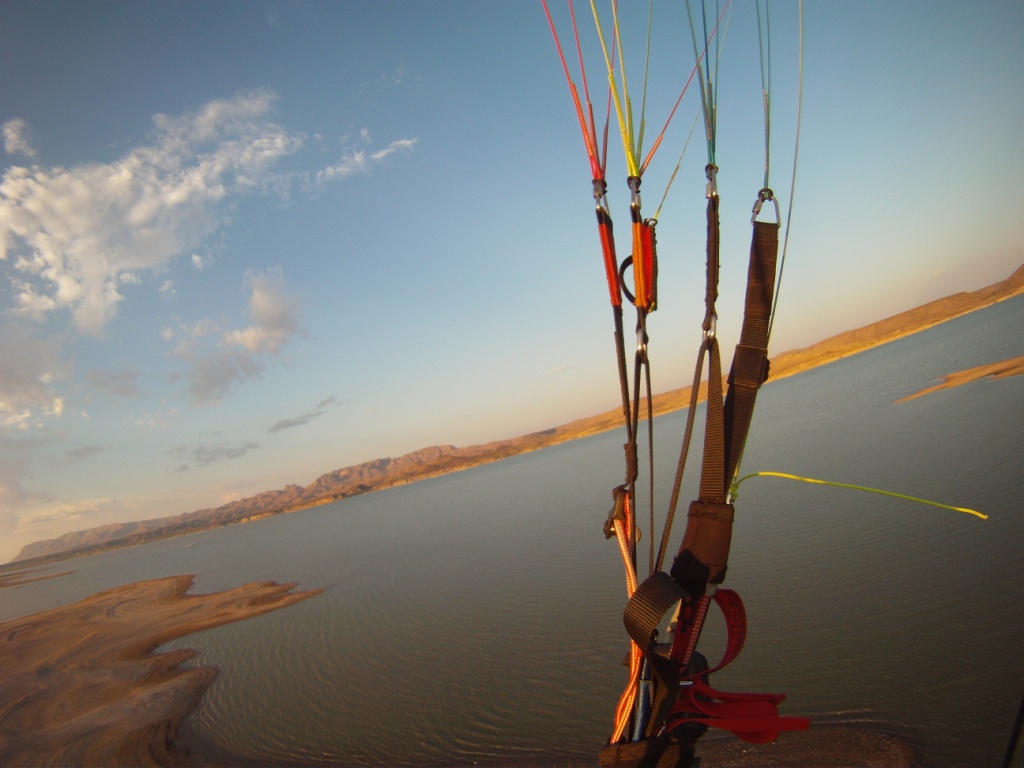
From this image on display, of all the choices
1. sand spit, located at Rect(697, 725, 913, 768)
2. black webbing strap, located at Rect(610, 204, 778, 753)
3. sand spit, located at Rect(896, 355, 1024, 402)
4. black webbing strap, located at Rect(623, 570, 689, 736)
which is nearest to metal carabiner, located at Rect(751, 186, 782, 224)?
black webbing strap, located at Rect(610, 204, 778, 753)

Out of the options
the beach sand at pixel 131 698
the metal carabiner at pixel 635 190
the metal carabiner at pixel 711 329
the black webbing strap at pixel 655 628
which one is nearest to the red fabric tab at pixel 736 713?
the black webbing strap at pixel 655 628

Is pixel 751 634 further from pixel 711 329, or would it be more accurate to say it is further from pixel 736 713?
pixel 711 329

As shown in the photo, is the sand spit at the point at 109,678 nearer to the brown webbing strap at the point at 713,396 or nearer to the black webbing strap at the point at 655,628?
the black webbing strap at the point at 655,628

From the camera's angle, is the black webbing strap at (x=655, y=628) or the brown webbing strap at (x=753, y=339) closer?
the black webbing strap at (x=655, y=628)

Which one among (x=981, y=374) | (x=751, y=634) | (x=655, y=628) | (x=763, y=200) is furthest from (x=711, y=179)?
(x=981, y=374)

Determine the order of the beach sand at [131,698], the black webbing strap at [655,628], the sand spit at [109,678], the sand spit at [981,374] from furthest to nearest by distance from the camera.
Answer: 1. the sand spit at [981,374]
2. the sand spit at [109,678]
3. the beach sand at [131,698]
4. the black webbing strap at [655,628]

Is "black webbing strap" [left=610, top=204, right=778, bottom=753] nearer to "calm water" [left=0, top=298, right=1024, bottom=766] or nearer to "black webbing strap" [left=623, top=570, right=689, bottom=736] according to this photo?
"black webbing strap" [left=623, top=570, right=689, bottom=736]

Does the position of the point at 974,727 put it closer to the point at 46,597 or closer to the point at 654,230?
the point at 654,230
